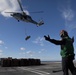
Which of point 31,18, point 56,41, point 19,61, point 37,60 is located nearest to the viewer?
point 56,41

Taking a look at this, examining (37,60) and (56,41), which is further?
(37,60)

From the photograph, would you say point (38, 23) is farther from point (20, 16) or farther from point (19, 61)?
point (19, 61)

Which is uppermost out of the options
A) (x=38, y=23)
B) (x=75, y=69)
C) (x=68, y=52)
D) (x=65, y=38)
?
(x=38, y=23)

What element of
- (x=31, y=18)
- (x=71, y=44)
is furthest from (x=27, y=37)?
(x=71, y=44)

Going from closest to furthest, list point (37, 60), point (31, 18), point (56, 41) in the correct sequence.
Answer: point (56, 41) < point (37, 60) < point (31, 18)

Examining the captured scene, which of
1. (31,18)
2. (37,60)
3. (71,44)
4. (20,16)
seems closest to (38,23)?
(31,18)

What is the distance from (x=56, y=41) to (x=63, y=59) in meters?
0.69

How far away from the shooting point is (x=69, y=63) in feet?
26.8

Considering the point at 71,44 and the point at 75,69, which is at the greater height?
the point at 71,44

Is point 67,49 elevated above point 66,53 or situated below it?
above

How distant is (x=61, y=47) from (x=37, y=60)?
55.5 metres

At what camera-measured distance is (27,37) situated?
219 ft

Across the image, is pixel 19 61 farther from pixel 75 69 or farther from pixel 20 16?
pixel 75 69

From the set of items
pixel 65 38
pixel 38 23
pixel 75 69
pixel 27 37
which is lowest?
pixel 75 69
